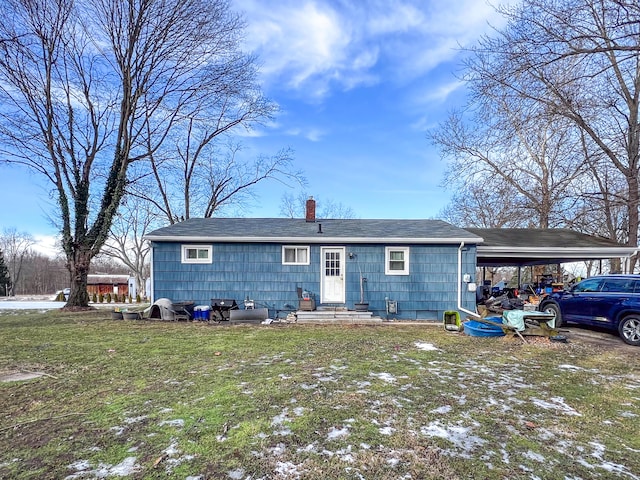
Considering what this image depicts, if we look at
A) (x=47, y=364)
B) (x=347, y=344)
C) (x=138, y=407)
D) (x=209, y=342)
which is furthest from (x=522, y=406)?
(x=47, y=364)

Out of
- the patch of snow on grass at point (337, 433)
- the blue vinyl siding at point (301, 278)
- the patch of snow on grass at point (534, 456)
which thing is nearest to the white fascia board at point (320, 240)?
the blue vinyl siding at point (301, 278)

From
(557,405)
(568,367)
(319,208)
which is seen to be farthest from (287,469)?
(319,208)

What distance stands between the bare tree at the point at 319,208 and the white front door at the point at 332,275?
918 inches

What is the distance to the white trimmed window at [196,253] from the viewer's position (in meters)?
11.0

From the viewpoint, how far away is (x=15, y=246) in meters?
51.7

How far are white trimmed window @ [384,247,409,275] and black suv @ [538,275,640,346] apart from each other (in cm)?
411

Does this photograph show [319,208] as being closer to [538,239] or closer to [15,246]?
[538,239]

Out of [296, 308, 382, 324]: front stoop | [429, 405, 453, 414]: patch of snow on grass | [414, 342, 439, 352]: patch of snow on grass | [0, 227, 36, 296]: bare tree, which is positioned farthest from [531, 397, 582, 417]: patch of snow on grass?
[0, 227, 36, 296]: bare tree

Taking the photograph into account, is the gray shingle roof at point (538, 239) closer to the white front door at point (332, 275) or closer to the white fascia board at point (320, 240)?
the white fascia board at point (320, 240)

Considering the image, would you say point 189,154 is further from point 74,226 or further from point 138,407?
point 138,407

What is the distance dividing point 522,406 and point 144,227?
3508 centimetres

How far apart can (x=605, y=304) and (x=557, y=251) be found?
4.05m

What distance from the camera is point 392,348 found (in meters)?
6.71

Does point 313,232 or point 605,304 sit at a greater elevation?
point 313,232
